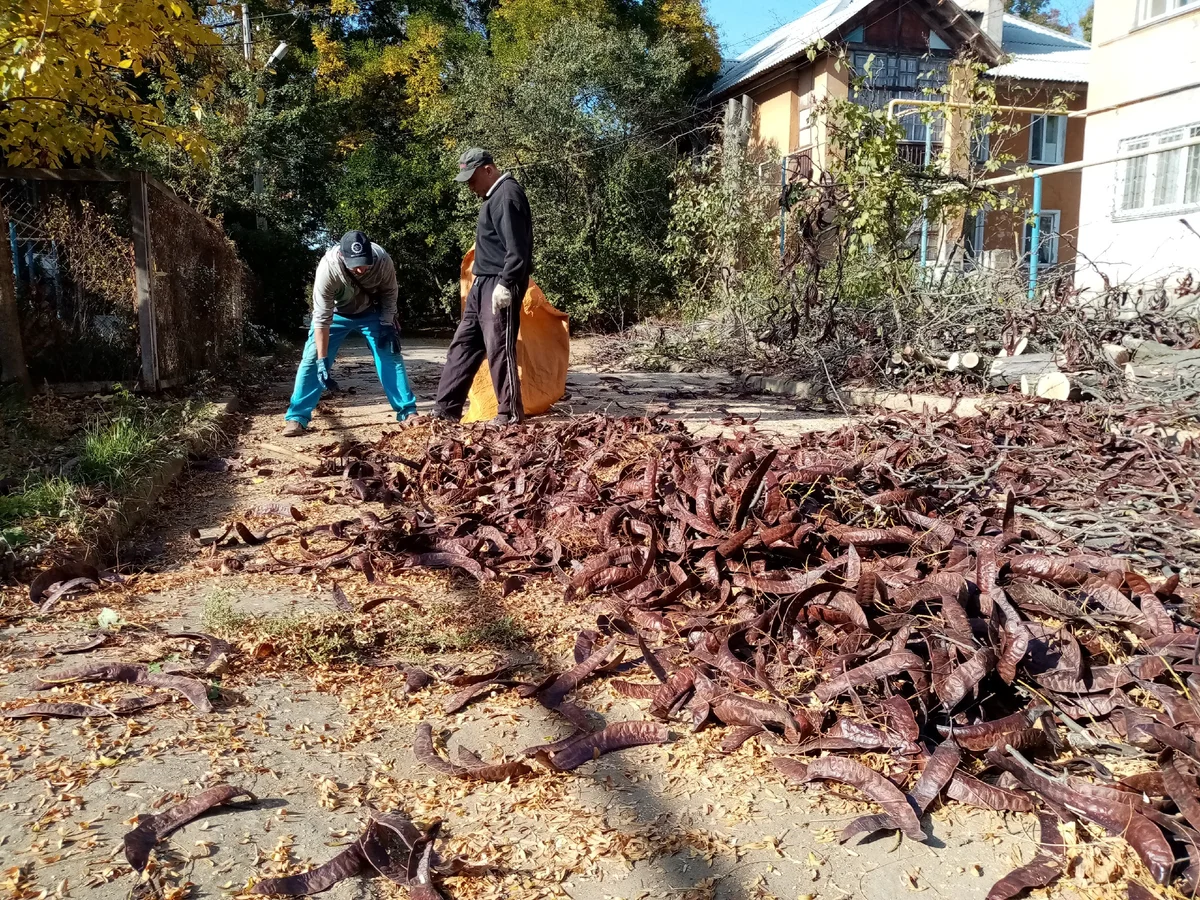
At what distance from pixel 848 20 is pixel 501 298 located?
2102 cm

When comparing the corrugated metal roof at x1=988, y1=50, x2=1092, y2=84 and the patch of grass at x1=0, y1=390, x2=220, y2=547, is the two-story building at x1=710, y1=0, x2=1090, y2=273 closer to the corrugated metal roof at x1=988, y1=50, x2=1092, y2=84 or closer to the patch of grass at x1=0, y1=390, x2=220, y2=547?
the corrugated metal roof at x1=988, y1=50, x2=1092, y2=84

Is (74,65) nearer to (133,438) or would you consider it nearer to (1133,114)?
(133,438)

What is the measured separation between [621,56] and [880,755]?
2116 cm

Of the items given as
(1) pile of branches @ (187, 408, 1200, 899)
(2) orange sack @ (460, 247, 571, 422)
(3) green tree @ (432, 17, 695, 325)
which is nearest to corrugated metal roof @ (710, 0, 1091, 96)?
(3) green tree @ (432, 17, 695, 325)

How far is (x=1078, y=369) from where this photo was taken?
7652mm

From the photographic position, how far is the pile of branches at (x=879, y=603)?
235cm

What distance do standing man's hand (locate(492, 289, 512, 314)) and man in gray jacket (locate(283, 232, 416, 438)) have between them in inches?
44.4

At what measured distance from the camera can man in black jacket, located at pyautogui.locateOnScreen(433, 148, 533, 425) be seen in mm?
6648

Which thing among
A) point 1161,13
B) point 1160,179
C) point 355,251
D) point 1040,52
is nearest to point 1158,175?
point 1160,179

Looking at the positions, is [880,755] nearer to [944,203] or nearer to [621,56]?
[944,203]

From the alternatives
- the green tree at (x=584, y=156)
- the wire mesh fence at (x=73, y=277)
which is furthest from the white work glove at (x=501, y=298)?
the green tree at (x=584, y=156)

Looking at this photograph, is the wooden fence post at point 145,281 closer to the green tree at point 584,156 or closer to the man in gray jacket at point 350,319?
the man in gray jacket at point 350,319

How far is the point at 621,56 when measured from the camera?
21078 millimetres

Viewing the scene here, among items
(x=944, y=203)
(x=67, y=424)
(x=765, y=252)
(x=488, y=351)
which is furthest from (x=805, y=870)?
(x=765, y=252)
